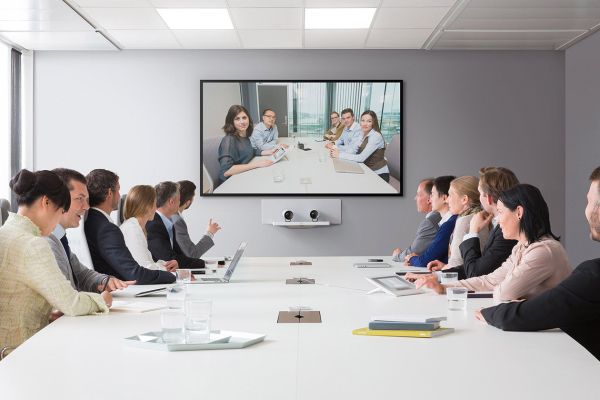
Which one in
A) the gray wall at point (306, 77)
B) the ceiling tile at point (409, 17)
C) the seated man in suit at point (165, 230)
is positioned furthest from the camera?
the gray wall at point (306, 77)

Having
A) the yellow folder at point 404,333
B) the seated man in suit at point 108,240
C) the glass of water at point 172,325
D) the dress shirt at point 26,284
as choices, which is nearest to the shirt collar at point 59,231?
the seated man in suit at point 108,240

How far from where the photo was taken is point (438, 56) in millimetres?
8305

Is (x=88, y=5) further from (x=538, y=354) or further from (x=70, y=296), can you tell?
(x=538, y=354)

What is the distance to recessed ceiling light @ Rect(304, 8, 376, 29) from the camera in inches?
263

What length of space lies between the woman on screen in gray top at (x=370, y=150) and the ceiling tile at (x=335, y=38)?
0.77 meters

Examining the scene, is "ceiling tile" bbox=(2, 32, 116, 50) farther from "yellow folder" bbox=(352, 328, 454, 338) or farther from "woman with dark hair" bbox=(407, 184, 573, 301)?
"yellow folder" bbox=(352, 328, 454, 338)

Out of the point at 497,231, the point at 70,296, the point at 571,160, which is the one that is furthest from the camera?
the point at 571,160

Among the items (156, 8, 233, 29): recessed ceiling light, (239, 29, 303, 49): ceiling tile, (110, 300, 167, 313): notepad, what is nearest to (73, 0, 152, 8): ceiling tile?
(156, 8, 233, 29): recessed ceiling light

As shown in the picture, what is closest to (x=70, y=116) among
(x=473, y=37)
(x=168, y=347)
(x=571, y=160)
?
(x=473, y=37)

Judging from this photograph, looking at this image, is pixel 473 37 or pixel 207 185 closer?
pixel 473 37

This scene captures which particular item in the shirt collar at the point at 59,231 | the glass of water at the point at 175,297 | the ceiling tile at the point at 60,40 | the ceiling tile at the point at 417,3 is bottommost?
the glass of water at the point at 175,297

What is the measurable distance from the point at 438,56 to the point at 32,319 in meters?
6.19

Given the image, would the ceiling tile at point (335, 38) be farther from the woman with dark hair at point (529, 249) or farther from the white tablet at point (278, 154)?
the woman with dark hair at point (529, 249)

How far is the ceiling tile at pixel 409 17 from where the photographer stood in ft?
21.7
